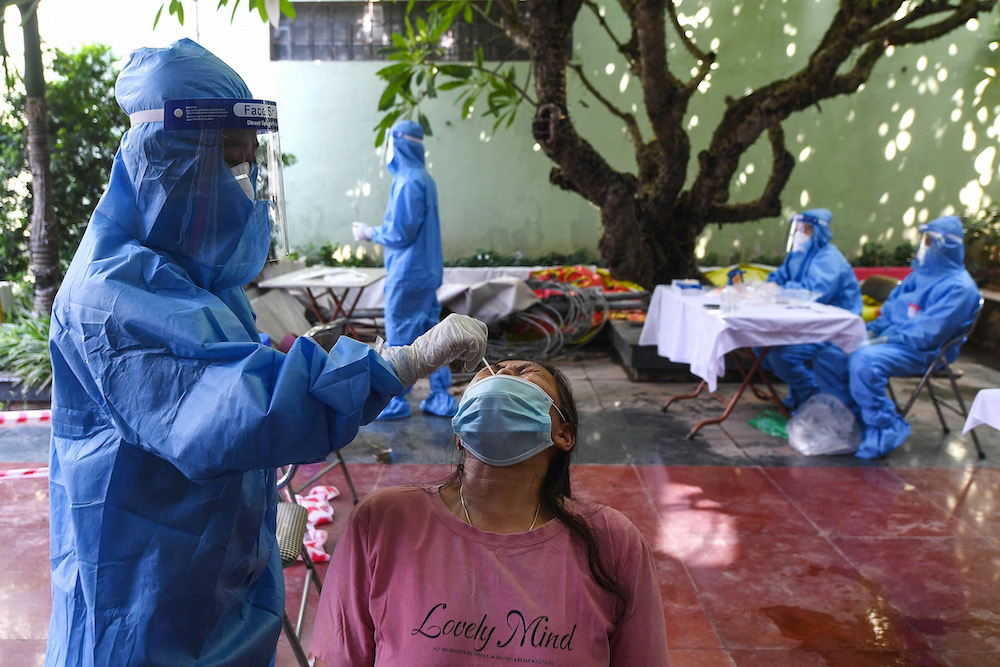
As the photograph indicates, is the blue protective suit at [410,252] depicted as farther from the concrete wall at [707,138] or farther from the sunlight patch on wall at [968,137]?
the sunlight patch on wall at [968,137]

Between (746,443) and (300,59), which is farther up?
(300,59)

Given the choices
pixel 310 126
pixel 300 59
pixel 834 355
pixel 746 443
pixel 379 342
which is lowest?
pixel 746 443

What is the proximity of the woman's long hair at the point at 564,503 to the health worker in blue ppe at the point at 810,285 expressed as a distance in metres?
3.91

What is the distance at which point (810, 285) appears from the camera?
541cm

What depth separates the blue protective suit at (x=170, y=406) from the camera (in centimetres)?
Answer: 121

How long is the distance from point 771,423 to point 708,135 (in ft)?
18.5

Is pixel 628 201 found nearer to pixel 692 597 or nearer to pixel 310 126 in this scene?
pixel 692 597

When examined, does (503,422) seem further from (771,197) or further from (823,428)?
(771,197)

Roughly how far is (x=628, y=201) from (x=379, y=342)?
4690mm

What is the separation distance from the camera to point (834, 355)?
495 cm

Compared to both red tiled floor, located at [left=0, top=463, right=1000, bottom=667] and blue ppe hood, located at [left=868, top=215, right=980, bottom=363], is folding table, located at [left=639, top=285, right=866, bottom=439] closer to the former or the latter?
blue ppe hood, located at [left=868, top=215, right=980, bottom=363]

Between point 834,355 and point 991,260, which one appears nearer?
point 834,355

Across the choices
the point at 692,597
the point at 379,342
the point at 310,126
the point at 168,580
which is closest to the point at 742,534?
the point at 692,597

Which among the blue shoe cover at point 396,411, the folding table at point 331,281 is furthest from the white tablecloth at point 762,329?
the folding table at point 331,281
